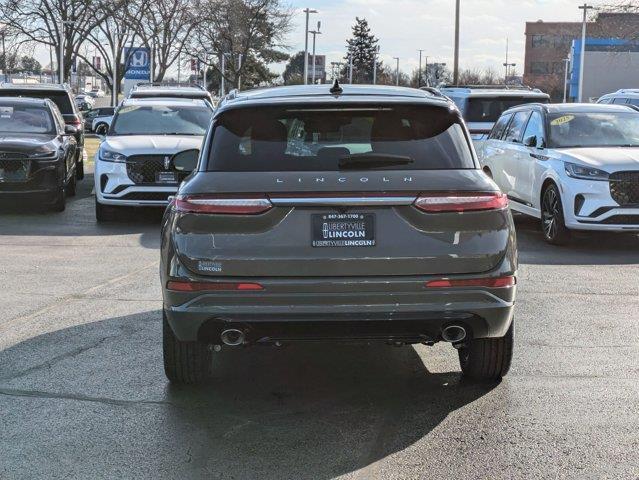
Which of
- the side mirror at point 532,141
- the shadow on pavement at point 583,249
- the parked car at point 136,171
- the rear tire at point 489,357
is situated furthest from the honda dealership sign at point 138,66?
the rear tire at point 489,357

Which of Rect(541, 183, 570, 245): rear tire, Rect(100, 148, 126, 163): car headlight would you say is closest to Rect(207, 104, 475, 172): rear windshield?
Rect(541, 183, 570, 245): rear tire

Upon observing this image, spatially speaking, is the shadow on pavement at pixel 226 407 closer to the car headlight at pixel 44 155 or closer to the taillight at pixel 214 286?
the taillight at pixel 214 286

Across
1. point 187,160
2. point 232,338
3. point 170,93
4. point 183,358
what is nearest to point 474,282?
point 232,338

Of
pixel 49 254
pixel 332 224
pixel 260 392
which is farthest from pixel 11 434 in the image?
pixel 49 254

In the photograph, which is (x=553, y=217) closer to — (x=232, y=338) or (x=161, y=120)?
(x=161, y=120)

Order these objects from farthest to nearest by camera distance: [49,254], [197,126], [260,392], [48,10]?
[48,10] < [197,126] < [49,254] < [260,392]

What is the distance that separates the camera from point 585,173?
10.7 meters

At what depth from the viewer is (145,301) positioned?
7.78m

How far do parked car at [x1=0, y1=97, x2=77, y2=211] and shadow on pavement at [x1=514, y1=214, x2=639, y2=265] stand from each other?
674 centimetres

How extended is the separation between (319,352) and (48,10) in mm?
49256

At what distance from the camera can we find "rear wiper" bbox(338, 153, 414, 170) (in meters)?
4.77

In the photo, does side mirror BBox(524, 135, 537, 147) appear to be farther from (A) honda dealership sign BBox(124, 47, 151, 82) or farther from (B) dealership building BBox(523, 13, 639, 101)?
(B) dealership building BBox(523, 13, 639, 101)

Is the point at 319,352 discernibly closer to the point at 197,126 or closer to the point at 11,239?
the point at 11,239

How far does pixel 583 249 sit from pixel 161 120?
6903mm
